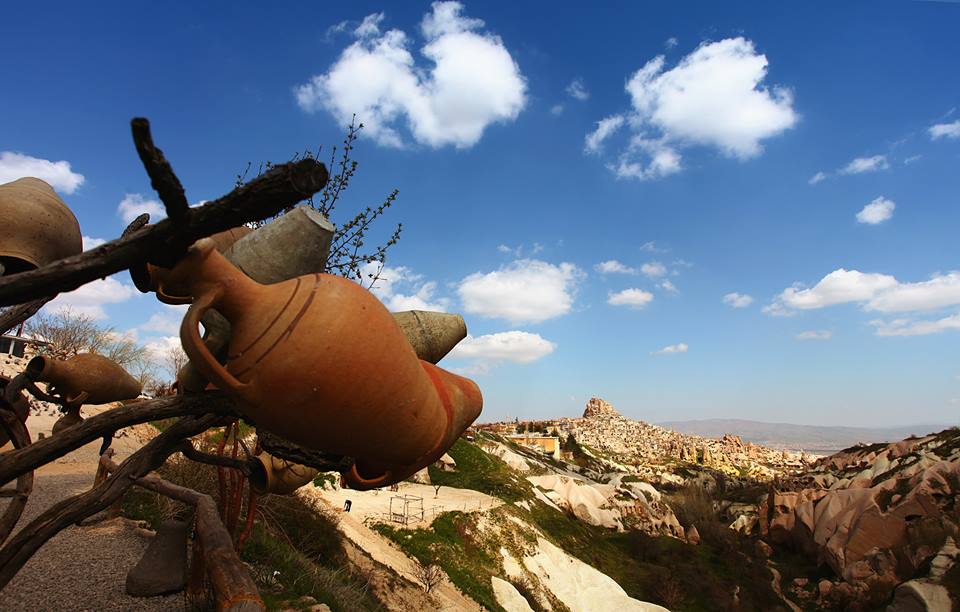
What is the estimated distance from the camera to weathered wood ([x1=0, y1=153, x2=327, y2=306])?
156 centimetres

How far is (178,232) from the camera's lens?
1.59m

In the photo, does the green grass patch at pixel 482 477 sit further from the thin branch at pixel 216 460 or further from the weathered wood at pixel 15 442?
the thin branch at pixel 216 460

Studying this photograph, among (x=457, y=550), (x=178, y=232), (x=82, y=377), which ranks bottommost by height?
(x=457, y=550)

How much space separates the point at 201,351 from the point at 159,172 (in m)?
0.55

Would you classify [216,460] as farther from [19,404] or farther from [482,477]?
[482,477]

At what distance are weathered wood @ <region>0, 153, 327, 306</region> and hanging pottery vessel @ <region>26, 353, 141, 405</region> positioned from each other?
2076mm

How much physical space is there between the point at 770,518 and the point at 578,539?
14.4 metres

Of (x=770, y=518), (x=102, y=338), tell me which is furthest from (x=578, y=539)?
(x=102, y=338)

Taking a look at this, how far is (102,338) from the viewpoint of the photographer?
129 ft

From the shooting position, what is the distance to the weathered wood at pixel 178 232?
1.56 metres

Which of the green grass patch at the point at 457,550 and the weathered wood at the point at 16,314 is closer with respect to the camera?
the weathered wood at the point at 16,314

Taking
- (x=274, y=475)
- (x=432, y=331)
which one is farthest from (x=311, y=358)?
(x=274, y=475)

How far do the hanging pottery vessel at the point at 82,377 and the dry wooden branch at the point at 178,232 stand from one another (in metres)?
2.06

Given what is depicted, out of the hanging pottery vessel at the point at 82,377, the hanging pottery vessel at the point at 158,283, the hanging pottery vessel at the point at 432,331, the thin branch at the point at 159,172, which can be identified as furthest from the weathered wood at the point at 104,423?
the hanging pottery vessel at the point at 82,377
